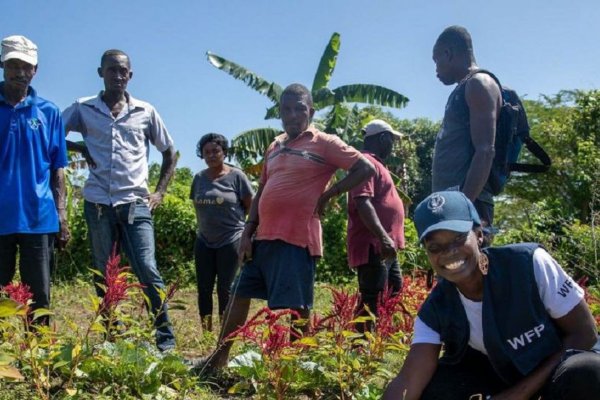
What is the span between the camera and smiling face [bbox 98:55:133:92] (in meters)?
4.63

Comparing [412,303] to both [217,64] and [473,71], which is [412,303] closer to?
[473,71]

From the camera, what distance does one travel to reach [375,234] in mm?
4672

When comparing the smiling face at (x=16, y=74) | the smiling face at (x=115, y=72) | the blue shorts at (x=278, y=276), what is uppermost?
the smiling face at (x=115, y=72)

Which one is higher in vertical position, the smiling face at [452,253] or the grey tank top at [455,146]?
the grey tank top at [455,146]

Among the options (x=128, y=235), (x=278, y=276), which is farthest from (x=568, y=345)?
(x=128, y=235)

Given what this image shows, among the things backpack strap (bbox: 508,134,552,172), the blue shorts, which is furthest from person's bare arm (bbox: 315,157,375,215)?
backpack strap (bbox: 508,134,552,172)

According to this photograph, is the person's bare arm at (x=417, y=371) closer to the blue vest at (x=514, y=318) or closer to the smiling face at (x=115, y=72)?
the blue vest at (x=514, y=318)

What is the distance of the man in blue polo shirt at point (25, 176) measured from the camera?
12.7 feet

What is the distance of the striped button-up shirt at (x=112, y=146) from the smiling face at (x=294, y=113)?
3.53ft

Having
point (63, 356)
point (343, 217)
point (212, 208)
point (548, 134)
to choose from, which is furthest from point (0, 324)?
point (548, 134)

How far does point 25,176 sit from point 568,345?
2.85m

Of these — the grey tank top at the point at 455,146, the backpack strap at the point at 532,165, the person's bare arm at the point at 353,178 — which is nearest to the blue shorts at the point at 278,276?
the person's bare arm at the point at 353,178

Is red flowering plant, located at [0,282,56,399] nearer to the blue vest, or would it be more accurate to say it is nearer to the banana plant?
the blue vest

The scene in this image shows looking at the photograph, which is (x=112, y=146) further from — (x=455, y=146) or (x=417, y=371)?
(x=417, y=371)
